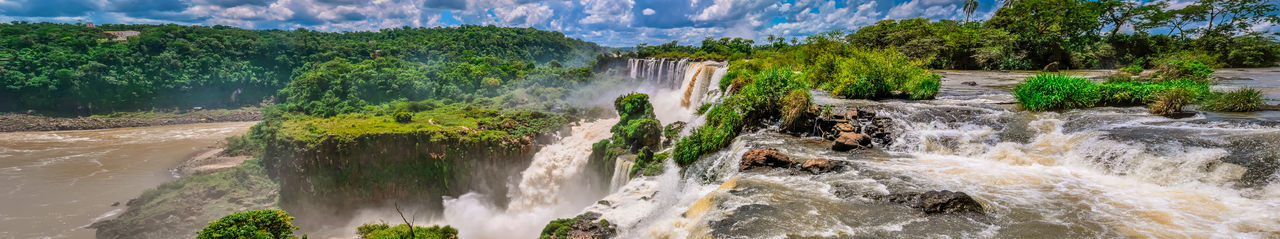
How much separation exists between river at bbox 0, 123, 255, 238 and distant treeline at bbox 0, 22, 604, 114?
22.8 feet

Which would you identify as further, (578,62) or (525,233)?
(578,62)

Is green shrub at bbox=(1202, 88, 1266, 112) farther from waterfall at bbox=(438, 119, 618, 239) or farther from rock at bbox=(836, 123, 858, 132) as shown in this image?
waterfall at bbox=(438, 119, 618, 239)

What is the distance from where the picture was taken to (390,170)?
2162 centimetres

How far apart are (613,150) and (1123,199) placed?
13179 millimetres

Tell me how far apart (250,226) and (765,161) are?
9184 mm

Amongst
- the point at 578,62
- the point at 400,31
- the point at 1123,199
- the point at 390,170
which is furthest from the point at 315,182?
Answer: the point at 400,31

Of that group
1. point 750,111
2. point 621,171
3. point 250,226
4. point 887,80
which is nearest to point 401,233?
point 250,226

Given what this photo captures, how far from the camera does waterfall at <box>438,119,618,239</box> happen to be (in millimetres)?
19281

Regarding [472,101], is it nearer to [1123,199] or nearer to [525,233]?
[525,233]

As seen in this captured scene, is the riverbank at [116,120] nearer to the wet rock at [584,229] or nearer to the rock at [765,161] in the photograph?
the wet rock at [584,229]

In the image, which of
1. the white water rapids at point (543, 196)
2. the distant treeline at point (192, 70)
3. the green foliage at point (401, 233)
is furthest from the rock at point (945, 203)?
the distant treeline at point (192, 70)

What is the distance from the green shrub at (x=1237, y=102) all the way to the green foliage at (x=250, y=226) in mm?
17740

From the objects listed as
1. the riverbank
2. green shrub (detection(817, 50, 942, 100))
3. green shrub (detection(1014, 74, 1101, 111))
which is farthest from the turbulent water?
the riverbank

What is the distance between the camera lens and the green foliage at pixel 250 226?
26.2 ft
